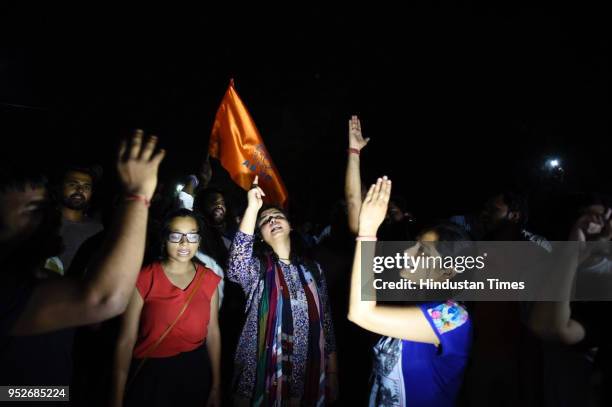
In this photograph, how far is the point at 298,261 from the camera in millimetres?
3395

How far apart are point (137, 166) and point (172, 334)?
1.67m

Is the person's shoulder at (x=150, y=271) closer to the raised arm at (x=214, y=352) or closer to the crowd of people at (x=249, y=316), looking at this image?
the crowd of people at (x=249, y=316)

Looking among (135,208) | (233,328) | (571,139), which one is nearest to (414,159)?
(571,139)

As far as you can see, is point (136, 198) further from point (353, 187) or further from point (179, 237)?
point (353, 187)

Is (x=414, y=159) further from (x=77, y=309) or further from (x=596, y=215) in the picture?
(x=77, y=309)

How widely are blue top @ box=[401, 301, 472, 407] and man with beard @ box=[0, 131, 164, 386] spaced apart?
164cm

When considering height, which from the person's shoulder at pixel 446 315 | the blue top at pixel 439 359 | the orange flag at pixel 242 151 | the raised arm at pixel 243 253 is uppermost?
the orange flag at pixel 242 151

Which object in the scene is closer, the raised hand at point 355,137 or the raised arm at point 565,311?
the raised arm at point 565,311

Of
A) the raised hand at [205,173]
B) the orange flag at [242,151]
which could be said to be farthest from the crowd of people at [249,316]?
the raised hand at [205,173]

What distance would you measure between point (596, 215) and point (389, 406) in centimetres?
169

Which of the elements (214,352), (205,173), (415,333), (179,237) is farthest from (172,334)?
(205,173)

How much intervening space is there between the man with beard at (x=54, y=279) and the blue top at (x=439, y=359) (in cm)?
164

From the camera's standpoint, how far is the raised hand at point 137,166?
1504 mm

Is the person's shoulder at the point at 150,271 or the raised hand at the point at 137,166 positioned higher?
the raised hand at the point at 137,166
